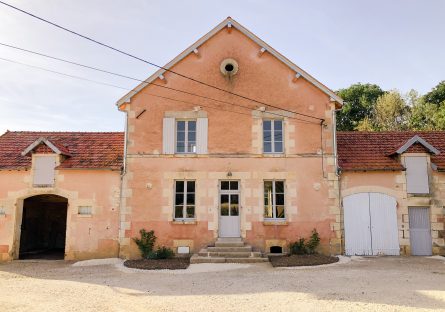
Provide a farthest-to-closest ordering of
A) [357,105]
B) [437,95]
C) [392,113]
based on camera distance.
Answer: [357,105] < [392,113] < [437,95]

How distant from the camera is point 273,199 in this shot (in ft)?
47.5

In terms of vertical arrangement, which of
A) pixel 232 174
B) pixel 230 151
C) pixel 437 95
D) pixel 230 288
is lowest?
pixel 230 288

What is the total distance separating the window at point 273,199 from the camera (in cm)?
1437

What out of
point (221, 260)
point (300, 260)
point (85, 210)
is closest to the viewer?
point (300, 260)

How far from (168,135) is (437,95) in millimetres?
28989

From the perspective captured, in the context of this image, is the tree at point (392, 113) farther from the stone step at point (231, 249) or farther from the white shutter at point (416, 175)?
the stone step at point (231, 249)

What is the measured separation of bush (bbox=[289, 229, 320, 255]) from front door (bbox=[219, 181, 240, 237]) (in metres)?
2.20

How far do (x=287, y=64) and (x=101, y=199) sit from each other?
9299 millimetres

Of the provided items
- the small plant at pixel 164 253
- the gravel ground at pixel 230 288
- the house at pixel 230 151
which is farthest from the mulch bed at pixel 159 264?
the house at pixel 230 151

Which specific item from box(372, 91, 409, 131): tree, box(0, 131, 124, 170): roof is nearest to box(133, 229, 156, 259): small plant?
box(0, 131, 124, 170): roof

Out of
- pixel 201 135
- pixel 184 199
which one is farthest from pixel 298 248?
pixel 201 135

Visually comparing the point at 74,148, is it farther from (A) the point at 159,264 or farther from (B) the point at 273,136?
(B) the point at 273,136

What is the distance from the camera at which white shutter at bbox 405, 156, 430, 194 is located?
14.5m

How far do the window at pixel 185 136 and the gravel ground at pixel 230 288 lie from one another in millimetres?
4848
